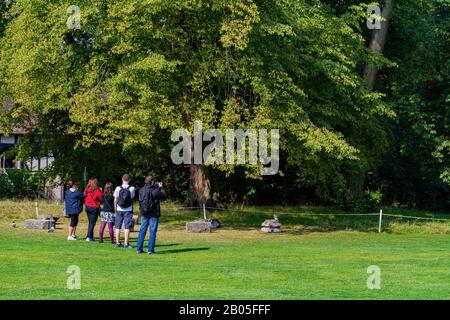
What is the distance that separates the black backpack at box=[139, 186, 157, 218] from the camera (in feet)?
73.6

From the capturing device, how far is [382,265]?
2083cm

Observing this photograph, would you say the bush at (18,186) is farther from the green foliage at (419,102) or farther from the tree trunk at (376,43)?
the green foliage at (419,102)

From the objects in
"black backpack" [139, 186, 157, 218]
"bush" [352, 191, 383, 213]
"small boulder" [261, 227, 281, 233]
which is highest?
"black backpack" [139, 186, 157, 218]

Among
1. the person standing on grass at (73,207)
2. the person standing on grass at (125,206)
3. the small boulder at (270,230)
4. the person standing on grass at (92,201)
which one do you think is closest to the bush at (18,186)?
the small boulder at (270,230)

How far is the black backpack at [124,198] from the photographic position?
78.8ft

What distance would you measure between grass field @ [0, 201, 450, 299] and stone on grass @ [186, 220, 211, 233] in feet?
1.49

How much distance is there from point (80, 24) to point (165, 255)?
1110cm

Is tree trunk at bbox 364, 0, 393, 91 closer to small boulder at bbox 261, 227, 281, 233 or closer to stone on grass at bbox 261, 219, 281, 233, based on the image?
stone on grass at bbox 261, 219, 281, 233

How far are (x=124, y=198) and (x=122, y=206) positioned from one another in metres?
0.24

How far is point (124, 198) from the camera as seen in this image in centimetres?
2408

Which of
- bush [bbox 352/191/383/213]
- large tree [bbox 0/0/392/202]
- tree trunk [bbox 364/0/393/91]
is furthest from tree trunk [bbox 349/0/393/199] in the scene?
large tree [bbox 0/0/392/202]

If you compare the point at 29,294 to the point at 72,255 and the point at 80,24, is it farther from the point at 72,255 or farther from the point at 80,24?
the point at 80,24

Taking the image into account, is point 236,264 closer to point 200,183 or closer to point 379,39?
point 200,183
